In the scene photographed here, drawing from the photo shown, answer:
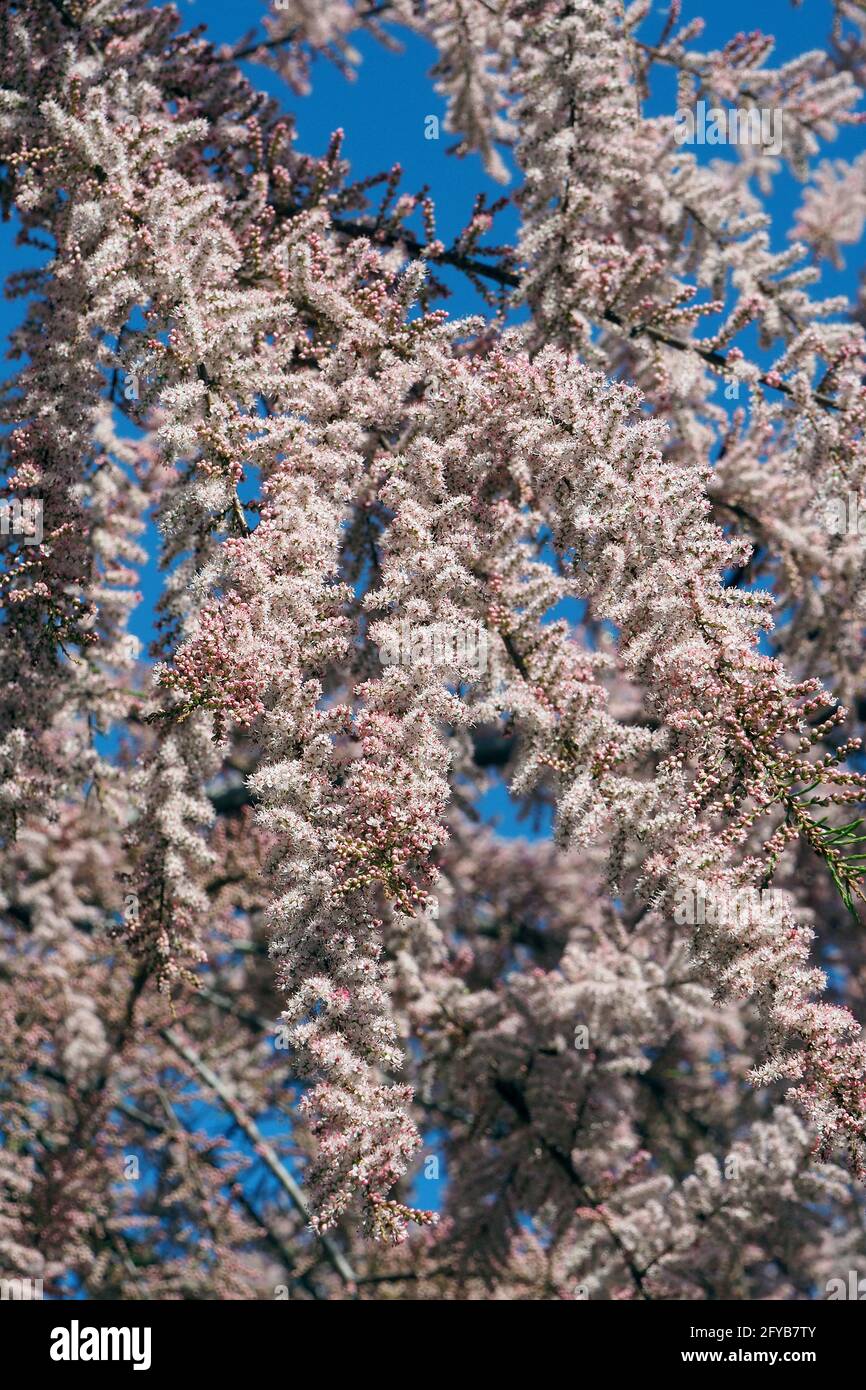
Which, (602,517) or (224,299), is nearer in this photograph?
(602,517)

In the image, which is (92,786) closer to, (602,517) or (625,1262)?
(602,517)

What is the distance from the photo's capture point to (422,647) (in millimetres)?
4266

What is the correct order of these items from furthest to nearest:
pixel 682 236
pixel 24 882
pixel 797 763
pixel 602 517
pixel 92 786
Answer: pixel 24 882 → pixel 682 236 → pixel 92 786 → pixel 602 517 → pixel 797 763

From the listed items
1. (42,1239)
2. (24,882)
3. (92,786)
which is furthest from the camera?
(24,882)

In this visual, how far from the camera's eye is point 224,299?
4.80 meters

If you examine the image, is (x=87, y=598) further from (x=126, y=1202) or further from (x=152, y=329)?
(x=126, y=1202)

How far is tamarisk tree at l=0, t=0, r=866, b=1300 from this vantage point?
4055mm

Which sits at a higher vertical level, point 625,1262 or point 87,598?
point 87,598

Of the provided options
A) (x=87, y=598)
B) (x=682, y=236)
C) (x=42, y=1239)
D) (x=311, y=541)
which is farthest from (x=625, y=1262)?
(x=682, y=236)

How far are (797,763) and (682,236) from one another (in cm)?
456

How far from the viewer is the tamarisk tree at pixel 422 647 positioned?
13.3 feet

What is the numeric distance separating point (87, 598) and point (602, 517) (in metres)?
2.94

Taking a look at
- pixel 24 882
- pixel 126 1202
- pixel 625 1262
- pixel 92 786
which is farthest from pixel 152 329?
pixel 126 1202

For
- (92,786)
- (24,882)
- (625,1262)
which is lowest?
(625,1262)
